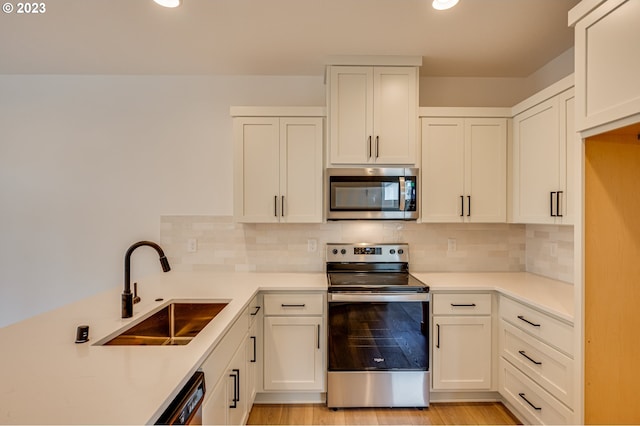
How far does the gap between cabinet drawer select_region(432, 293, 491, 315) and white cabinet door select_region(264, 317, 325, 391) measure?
2.85ft

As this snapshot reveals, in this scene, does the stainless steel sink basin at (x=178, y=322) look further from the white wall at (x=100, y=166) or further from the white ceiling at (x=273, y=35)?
the white ceiling at (x=273, y=35)

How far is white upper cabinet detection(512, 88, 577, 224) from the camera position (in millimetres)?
1896

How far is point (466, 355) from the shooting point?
86.6 inches

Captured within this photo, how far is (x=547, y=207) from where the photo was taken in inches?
80.9

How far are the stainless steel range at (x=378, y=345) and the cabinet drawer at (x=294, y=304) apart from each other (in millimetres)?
110

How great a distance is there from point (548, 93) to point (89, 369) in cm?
280

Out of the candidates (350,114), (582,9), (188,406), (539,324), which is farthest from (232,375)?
(582,9)

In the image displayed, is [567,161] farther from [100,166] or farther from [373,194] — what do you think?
[100,166]

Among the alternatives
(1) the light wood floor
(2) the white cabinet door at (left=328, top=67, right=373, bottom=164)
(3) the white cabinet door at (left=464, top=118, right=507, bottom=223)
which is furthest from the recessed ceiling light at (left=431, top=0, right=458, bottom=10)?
(1) the light wood floor

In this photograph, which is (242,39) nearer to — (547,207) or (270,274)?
(270,274)

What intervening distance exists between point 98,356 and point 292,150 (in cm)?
178

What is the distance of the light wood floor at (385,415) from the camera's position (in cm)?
206

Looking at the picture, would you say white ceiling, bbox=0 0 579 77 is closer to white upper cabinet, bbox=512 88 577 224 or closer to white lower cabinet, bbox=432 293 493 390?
white upper cabinet, bbox=512 88 577 224

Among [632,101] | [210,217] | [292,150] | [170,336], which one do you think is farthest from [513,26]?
[170,336]
